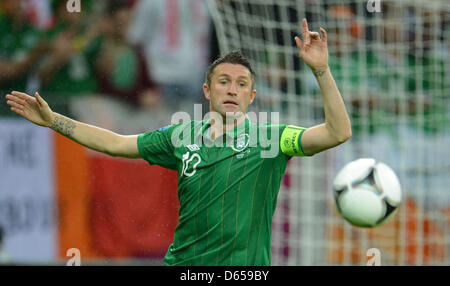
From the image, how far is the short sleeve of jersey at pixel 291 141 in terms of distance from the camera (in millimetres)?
3477

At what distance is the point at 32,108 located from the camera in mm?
3969

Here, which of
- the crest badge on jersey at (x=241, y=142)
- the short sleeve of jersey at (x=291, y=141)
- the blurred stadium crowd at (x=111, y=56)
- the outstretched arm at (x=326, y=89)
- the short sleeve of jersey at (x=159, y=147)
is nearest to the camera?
the outstretched arm at (x=326, y=89)

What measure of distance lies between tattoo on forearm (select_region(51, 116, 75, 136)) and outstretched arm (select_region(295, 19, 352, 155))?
149 centimetres

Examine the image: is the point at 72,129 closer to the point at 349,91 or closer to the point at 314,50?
the point at 314,50

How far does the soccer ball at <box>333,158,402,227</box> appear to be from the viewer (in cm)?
407

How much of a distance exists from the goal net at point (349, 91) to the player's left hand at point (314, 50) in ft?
6.75

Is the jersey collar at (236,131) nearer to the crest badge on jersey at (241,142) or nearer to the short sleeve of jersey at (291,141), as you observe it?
the crest badge on jersey at (241,142)

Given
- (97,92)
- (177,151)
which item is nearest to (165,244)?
(97,92)

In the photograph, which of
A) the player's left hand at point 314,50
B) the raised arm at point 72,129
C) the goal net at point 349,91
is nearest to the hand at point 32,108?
the raised arm at point 72,129

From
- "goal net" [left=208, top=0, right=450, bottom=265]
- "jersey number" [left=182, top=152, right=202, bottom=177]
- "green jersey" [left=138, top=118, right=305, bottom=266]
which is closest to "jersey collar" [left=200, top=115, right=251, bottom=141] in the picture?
"green jersey" [left=138, top=118, right=305, bottom=266]

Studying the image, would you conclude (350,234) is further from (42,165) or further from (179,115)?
(42,165)

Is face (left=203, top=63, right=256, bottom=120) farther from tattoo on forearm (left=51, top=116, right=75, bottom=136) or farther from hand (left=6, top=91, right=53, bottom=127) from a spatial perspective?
hand (left=6, top=91, right=53, bottom=127)

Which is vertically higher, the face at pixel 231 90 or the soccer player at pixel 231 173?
the face at pixel 231 90

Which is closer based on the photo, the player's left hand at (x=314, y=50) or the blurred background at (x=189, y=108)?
the player's left hand at (x=314, y=50)
